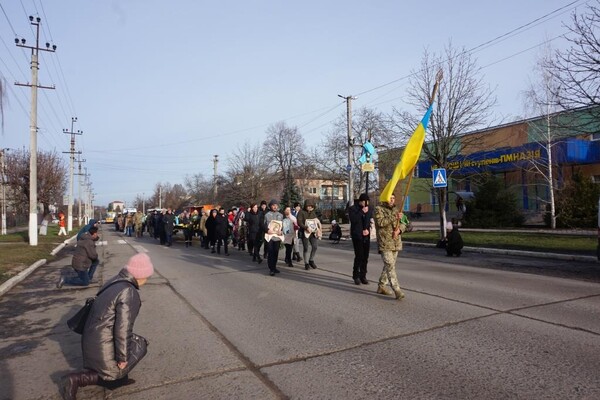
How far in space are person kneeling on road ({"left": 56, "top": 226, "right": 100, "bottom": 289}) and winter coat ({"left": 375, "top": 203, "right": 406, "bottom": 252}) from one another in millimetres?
6410

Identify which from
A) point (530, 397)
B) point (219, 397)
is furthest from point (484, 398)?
point (219, 397)

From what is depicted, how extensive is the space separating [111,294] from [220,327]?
2650 mm

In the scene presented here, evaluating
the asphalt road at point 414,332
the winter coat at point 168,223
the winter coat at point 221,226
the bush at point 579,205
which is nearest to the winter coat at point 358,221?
the asphalt road at point 414,332

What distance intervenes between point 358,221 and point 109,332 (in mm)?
6247

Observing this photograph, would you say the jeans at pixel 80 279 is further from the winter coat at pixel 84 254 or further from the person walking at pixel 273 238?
the person walking at pixel 273 238

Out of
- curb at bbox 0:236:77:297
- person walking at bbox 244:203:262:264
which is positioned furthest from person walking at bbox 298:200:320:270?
curb at bbox 0:236:77:297

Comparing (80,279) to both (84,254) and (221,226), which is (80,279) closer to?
(84,254)

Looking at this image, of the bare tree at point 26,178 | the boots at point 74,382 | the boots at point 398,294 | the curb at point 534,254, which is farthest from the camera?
the bare tree at point 26,178

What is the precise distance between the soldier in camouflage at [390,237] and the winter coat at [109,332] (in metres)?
4.78

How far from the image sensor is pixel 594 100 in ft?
40.9

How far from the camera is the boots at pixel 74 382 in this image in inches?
149

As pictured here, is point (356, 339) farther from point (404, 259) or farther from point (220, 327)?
point (404, 259)

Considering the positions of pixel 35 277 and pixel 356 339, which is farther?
pixel 35 277

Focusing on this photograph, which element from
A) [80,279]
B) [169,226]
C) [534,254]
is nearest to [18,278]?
[80,279]
